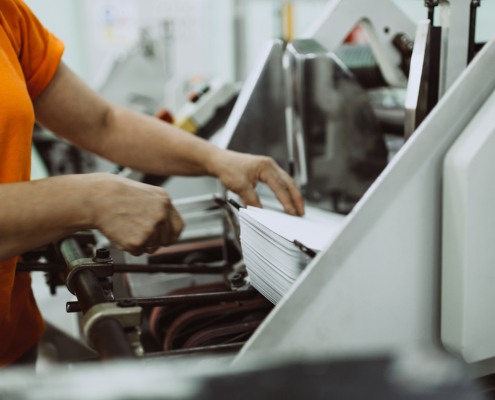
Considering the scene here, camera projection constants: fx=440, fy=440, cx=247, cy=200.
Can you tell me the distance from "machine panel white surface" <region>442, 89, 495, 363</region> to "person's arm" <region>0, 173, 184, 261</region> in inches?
13.9

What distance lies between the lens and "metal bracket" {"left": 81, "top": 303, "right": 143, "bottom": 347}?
0.43 m

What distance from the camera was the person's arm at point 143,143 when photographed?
0.86m

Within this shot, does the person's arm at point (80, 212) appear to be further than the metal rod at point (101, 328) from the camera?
Yes

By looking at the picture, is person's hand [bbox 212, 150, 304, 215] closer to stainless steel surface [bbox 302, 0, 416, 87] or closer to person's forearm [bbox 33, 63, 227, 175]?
person's forearm [bbox 33, 63, 227, 175]

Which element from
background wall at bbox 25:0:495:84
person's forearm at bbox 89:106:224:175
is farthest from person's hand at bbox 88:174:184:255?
background wall at bbox 25:0:495:84

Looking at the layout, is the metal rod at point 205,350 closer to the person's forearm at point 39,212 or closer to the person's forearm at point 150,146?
the person's forearm at point 39,212

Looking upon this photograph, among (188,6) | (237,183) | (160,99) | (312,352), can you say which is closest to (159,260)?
(237,183)

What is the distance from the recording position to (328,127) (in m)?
1.18

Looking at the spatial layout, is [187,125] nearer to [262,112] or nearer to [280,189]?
[262,112]

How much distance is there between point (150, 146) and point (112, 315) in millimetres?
548

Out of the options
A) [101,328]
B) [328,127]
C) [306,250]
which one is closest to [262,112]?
[328,127]

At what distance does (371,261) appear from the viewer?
0.45m

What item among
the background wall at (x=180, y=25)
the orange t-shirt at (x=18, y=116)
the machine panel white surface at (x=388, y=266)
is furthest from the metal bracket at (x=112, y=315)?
the background wall at (x=180, y=25)

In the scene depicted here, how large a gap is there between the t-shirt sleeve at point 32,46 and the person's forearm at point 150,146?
0.50 ft
